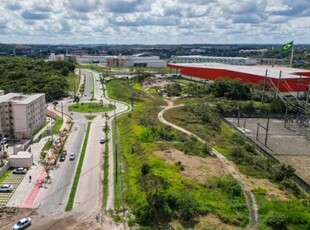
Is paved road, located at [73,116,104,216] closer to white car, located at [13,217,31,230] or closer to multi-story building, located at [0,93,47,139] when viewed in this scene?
white car, located at [13,217,31,230]

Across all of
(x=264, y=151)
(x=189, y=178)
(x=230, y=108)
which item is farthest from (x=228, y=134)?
(x=189, y=178)

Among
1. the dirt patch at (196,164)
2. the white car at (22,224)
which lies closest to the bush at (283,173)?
the dirt patch at (196,164)

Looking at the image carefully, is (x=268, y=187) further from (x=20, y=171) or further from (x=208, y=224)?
(x=20, y=171)

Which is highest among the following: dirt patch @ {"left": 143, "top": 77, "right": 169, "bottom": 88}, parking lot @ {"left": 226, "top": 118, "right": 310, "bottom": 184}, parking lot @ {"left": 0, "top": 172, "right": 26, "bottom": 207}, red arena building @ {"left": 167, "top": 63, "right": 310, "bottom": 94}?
red arena building @ {"left": 167, "top": 63, "right": 310, "bottom": 94}

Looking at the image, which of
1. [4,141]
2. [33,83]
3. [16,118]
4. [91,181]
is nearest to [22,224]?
[91,181]

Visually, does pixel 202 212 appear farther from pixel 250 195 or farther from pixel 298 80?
pixel 298 80

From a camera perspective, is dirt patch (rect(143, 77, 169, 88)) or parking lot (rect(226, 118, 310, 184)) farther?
dirt patch (rect(143, 77, 169, 88))

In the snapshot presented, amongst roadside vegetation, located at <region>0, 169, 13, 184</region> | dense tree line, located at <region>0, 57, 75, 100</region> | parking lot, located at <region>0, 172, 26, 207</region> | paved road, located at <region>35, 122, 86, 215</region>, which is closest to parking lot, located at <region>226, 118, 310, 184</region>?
paved road, located at <region>35, 122, 86, 215</region>

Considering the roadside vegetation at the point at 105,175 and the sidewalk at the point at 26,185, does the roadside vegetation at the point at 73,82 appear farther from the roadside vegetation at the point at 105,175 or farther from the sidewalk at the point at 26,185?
the sidewalk at the point at 26,185
